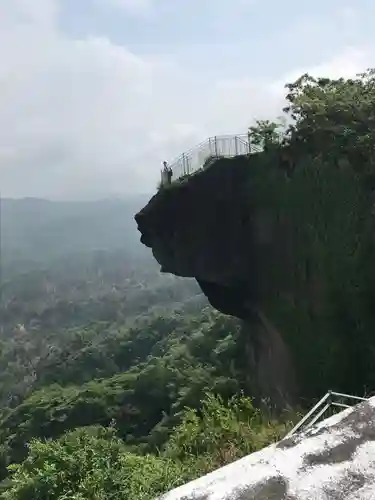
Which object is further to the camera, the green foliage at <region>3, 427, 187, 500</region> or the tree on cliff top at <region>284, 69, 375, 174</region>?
the tree on cliff top at <region>284, 69, 375, 174</region>

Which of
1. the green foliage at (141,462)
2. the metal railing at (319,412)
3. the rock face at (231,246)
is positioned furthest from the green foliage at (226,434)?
the rock face at (231,246)

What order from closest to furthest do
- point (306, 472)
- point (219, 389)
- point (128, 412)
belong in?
point (306, 472) < point (219, 389) < point (128, 412)

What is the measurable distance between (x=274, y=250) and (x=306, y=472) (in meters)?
12.4

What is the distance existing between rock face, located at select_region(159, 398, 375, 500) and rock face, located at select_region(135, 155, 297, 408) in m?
11.7

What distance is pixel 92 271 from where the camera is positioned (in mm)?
187250

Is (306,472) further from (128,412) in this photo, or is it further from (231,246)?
(128,412)

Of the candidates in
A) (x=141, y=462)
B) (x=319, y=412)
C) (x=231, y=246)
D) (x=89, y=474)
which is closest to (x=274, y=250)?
(x=231, y=246)

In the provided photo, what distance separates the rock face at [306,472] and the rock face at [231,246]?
1168 cm

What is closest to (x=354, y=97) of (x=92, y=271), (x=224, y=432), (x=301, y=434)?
(x=224, y=432)

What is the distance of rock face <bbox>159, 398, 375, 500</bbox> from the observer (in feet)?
7.06

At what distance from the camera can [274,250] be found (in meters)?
14.5

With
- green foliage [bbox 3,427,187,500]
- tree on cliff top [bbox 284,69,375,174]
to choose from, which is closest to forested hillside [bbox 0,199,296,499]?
green foliage [bbox 3,427,187,500]

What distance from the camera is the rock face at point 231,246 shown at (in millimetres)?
14828

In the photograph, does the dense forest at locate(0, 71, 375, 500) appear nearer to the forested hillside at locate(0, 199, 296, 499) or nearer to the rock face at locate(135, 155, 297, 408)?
the forested hillside at locate(0, 199, 296, 499)
